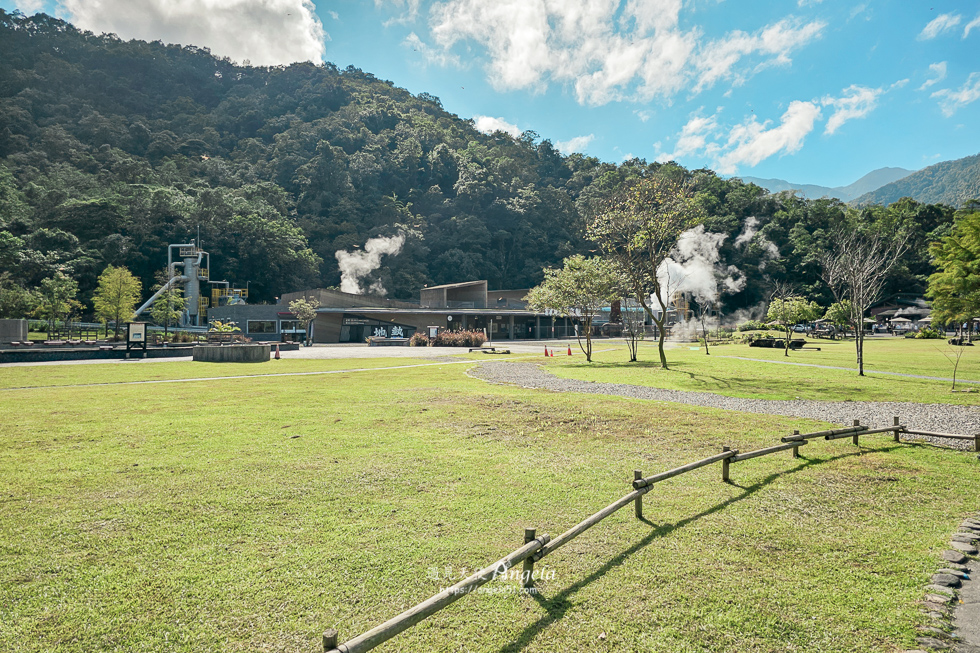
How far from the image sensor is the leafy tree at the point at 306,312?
48406mm

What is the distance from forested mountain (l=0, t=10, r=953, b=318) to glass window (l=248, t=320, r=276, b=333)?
20.5 meters

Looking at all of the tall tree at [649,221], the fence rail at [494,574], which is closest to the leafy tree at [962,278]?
the tall tree at [649,221]

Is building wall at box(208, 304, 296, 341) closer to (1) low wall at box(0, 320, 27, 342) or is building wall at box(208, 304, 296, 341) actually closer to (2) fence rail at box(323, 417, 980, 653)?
(1) low wall at box(0, 320, 27, 342)

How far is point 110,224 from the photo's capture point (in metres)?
62.6

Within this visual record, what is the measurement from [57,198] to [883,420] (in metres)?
85.0

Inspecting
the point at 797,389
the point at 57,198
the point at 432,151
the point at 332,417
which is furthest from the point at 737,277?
the point at 57,198

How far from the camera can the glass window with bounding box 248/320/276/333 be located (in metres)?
52.2

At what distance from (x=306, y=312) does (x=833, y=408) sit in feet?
148

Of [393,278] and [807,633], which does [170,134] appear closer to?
[393,278]

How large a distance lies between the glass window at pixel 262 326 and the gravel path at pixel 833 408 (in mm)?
42590

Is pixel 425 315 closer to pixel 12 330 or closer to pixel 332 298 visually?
pixel 332 298

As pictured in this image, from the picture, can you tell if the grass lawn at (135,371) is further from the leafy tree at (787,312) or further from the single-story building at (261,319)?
the single-story building at (261,319)

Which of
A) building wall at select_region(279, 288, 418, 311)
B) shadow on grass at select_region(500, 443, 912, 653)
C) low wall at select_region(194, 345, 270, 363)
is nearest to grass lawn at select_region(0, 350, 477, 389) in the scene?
low wall at select_region(194, 345, 270, 363)

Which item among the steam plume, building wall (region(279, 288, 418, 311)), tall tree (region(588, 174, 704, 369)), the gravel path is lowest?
the gravel path
